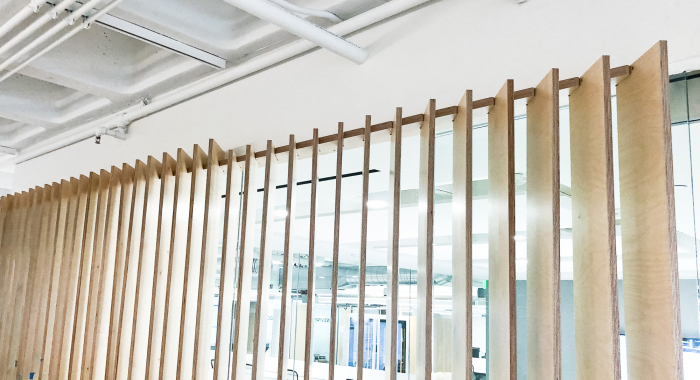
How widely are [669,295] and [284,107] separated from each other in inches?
74.7

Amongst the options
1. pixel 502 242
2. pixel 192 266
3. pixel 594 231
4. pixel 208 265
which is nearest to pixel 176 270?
pixel 192 266

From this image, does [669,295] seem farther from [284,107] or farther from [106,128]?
[106,128]

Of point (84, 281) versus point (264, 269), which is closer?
point (264, 269)

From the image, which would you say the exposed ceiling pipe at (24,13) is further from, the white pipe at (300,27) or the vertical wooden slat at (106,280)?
the vertical wooden slat at (106,280)

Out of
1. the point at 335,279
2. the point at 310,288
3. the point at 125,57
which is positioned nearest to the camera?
the point at 335,279

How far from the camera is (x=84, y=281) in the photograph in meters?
3.41

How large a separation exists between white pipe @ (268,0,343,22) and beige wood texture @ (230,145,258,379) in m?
0.68

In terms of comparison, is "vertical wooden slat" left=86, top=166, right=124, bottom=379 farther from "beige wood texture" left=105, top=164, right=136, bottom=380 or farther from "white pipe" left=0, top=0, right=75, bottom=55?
"white pipe" left=0, top=0, right=75, bottom=55

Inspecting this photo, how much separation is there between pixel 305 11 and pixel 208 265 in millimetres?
1260

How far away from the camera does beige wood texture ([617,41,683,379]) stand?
1.48 metres

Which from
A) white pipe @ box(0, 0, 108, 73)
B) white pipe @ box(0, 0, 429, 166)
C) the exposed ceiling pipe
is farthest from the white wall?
the exposed ceiling pipe

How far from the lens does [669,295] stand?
1471mm

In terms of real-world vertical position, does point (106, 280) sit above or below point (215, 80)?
below

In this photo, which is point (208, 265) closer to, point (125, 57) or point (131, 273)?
point (131, 273)
